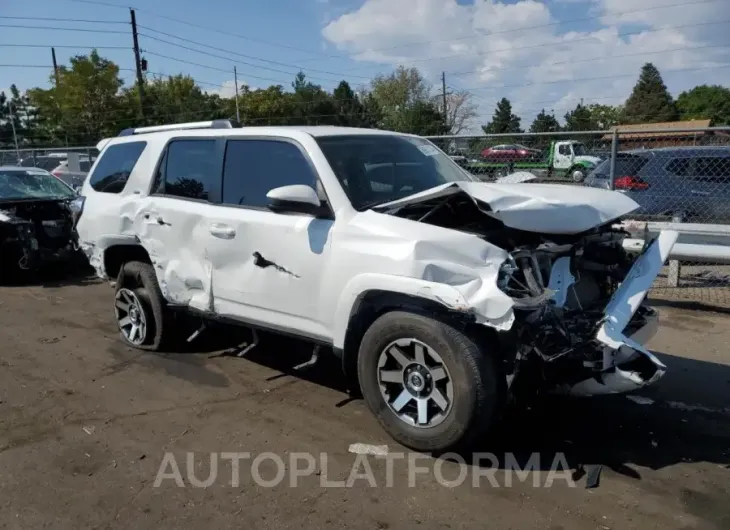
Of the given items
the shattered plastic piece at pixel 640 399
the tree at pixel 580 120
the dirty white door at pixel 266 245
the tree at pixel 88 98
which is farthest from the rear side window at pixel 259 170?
the tree at pixel 580 120

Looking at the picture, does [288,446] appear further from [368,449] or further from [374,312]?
[374,312]

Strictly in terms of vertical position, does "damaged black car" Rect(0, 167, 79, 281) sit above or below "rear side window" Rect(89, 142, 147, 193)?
below

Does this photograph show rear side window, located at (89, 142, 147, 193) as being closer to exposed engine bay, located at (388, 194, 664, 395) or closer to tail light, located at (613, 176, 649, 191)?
exposed engine bay, located at (388, 194, 664, 395)

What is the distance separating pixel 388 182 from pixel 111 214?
9.16ft

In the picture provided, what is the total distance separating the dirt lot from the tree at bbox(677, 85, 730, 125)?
281ft

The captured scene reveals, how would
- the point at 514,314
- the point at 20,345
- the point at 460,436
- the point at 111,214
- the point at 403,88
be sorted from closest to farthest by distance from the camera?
1. the point at 514,314
2. the point at 460,436
3. the point at 111,214
4. the point at 20,345
5. the point at 403,88

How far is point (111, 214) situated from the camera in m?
5.71

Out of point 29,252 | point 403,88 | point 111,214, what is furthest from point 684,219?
point 403,88

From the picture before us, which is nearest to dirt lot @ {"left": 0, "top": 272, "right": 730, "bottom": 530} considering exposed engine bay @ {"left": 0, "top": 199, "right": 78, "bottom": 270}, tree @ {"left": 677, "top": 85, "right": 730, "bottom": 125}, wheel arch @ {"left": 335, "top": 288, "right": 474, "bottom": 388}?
wheel arch @ {"left": 335, "top": 288, "right": 474, "bottom": 388}

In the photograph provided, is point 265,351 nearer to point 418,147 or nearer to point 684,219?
point 418,147

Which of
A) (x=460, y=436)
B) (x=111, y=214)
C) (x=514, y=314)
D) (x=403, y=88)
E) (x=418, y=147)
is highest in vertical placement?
(x=403, y=88)

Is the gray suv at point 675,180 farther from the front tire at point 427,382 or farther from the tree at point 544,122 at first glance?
the tree at point 544,122

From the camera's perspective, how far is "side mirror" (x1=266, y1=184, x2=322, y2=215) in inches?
156

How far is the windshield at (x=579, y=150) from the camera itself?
8.90 metres
